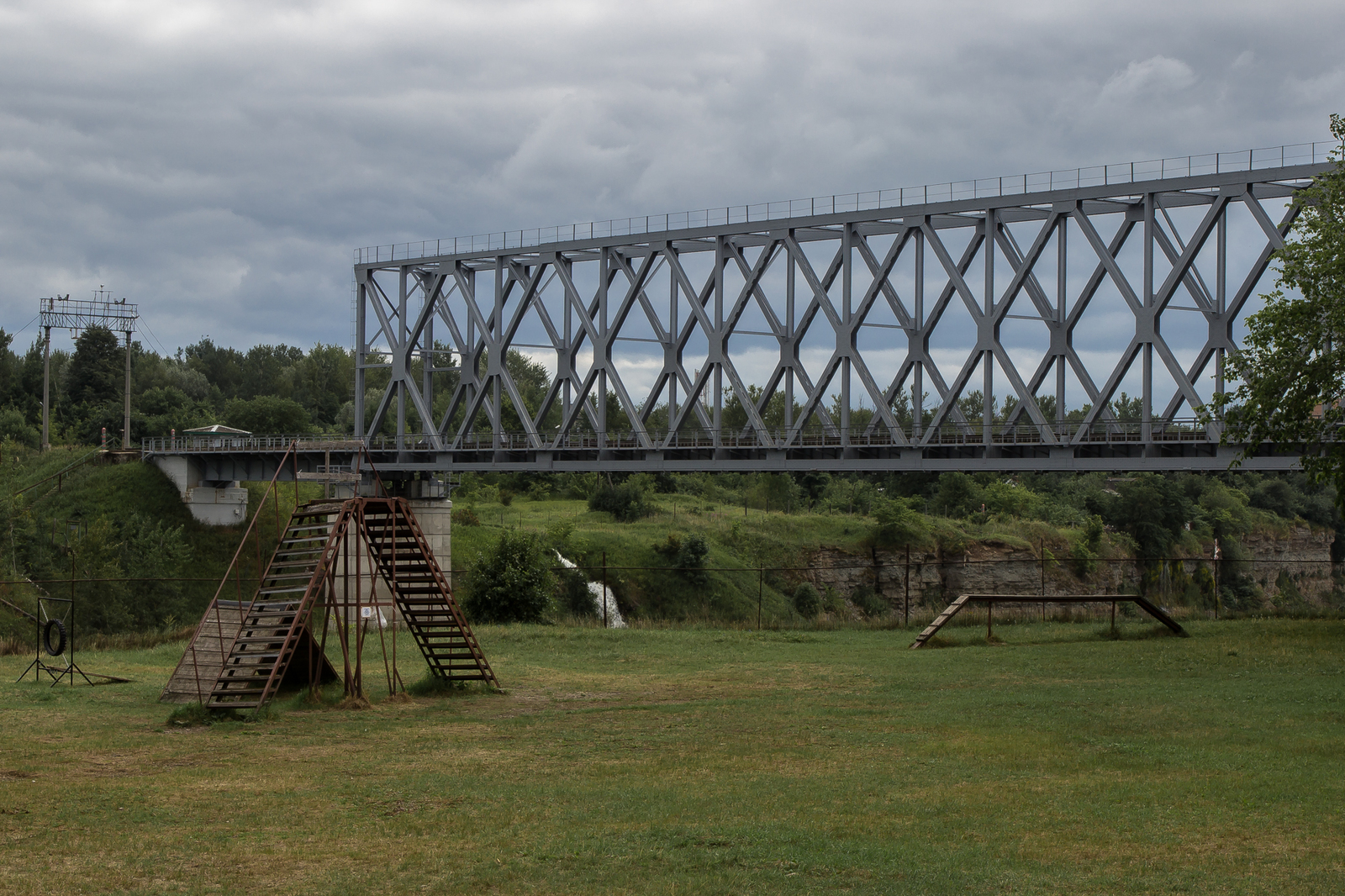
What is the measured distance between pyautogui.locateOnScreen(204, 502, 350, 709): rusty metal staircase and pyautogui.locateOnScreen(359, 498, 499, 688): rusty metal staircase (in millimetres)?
941

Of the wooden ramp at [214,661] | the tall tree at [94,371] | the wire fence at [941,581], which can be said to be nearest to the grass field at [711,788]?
the wooden ramp at [214,661]

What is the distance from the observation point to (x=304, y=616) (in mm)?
23500

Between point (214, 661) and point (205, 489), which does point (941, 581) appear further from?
point (214, 661)

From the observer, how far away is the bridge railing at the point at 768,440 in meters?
53.7

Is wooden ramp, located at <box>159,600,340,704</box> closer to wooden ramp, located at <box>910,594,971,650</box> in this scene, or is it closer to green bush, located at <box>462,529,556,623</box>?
wooden ramp, located at <box>910,594,971,650</box>

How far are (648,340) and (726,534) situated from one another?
1205 inches

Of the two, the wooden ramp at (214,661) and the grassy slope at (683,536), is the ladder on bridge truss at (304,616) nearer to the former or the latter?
the wooden ramp at (214,661)

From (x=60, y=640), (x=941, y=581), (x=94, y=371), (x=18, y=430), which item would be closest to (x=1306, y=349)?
(x=60, y=640)

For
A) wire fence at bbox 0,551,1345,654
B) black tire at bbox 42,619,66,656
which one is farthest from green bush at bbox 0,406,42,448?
black tire at bbox 42,619,66,656

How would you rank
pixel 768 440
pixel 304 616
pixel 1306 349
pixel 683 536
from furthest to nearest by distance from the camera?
pixel 683 536 < pixel 768 440 < pixel 1306 349 < pixel 304 616

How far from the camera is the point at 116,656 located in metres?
32.8

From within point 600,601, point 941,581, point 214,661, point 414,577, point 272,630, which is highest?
point 414,577

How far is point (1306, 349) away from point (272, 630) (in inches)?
1015

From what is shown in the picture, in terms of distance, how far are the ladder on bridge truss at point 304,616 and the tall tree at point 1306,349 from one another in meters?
21.1
